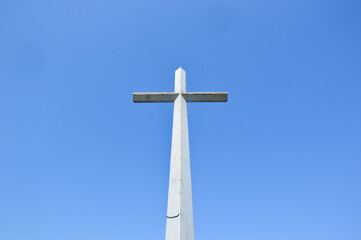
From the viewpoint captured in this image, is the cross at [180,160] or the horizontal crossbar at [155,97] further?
the horizontal crossbar at [155,97]

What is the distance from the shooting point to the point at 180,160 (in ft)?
13.2

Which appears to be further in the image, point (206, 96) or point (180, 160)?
point (206, 96)

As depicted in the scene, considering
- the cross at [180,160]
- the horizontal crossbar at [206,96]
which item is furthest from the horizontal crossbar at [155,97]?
the horizontal crossbar at [206,96]

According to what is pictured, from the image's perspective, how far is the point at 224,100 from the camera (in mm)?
5316

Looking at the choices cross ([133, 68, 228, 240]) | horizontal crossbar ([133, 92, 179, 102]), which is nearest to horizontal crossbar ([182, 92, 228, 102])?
cross ([133, 68, 228, 240])

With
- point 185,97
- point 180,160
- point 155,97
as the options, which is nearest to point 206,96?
point 185,97

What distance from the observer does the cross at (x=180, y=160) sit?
349 cm

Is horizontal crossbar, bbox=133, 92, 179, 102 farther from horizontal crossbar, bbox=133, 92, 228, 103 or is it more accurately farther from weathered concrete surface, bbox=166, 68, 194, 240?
weathered concrete surface, bbox=166, 68, 194, 240

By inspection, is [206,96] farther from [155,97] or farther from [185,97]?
[155,97]

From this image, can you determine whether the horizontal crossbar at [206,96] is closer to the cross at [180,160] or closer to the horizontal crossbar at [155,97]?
the cross at [180,160]

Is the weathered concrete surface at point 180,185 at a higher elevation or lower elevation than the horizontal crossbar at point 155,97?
lower

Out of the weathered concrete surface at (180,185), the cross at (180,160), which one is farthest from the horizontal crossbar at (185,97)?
the weathered concrete surface at (180,185)

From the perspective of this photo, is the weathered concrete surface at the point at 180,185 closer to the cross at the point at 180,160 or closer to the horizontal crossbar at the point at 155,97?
the cross at the point at 180,160

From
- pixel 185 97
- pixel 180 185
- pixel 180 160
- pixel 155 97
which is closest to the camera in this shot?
pixel 180 185
